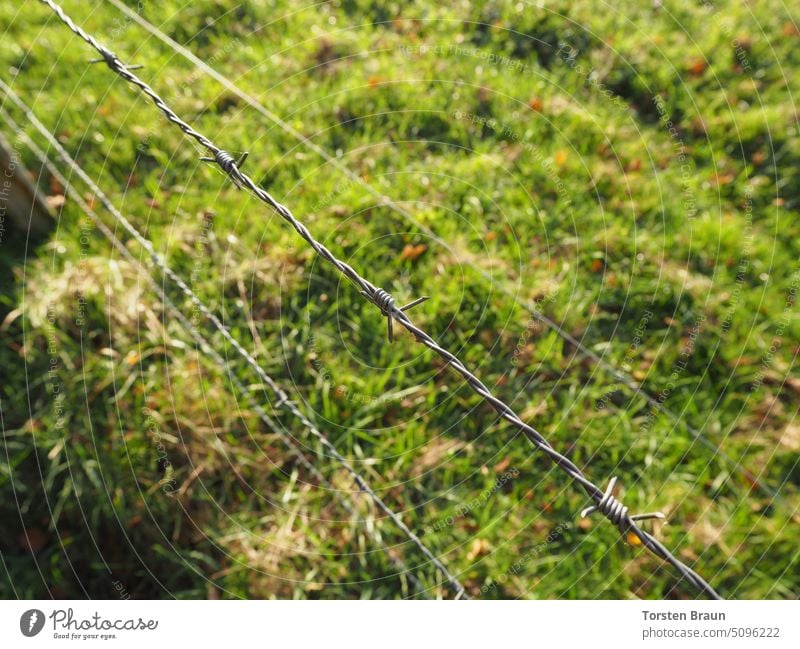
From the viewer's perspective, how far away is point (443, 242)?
2133mm

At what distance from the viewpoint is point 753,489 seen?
6.05ft

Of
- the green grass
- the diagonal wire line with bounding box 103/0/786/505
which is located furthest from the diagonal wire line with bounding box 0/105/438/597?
the diagonal wire line with bounding box 103/0/786/505

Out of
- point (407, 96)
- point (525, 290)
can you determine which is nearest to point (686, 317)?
point (525, 290)

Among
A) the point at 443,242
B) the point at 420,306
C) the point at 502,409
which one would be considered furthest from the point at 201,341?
the point at 502,409

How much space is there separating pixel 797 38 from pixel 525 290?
1.72 meters

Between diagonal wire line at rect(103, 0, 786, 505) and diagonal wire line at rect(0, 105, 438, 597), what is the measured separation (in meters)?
0.60

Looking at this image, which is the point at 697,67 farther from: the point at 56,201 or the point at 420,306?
the point at 56,201

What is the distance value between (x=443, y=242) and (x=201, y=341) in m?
0.80

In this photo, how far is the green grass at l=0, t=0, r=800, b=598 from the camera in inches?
69.7

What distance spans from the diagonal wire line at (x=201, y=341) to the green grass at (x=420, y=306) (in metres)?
0.03

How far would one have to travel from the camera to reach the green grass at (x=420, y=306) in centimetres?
177

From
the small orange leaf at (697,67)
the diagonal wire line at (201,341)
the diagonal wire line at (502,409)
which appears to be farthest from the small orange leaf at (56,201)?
the small orange leaf at (697,67)

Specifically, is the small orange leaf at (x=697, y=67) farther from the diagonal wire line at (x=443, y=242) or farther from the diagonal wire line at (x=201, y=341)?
the diagonal wire line at (x=201, y=341)

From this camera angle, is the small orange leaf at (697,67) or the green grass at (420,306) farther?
the small orange leaf at (697,67)
